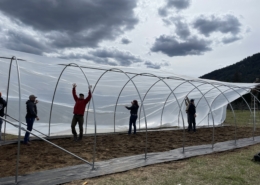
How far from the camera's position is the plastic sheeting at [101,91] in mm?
9438

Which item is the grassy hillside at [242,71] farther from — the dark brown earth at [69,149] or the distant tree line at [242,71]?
the dark brown earth at [69,149]

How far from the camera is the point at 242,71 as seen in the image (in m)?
63.5

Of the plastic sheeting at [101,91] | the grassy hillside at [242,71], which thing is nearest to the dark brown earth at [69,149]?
the plastic sheeting at [101,91]

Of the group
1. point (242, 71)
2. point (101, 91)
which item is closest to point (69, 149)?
point (101, 91)

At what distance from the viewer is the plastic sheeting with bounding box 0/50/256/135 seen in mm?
9438

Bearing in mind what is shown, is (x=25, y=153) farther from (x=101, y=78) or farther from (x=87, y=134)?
(x=101, y=78)

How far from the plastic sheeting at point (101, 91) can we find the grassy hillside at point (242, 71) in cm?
4613

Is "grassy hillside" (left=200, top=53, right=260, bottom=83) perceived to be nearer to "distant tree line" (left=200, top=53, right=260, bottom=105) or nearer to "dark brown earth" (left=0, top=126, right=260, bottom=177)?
"distant tree line" (left=200, top=53, right=260, bottom=105)

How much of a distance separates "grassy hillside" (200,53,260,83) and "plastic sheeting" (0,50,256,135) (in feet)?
151

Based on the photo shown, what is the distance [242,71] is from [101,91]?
5884 cm

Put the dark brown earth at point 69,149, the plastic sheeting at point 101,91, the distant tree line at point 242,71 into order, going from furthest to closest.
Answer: the distant tree line at point 242,71 → the plastic sheeting at point 101,91 → the dark brown earth at point 69,149

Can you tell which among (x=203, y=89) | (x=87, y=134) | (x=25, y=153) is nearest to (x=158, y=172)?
(x=25, y=153)

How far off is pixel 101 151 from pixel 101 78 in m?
4.23

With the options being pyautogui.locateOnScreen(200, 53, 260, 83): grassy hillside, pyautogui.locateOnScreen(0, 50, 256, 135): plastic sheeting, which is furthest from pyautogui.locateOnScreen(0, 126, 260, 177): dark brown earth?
pyautogui.locateOnScreen(200, 53, 260, 83): grassy hillside
